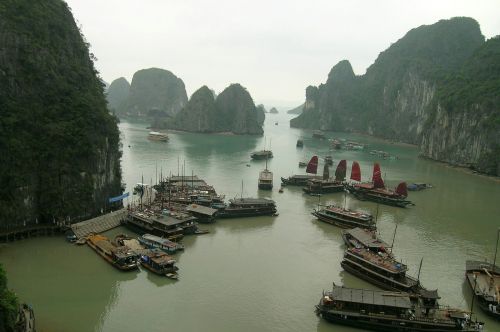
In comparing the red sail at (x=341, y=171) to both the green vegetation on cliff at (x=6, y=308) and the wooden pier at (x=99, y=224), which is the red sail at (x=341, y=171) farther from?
the green vegetation on cliff at (x=6, y=308)

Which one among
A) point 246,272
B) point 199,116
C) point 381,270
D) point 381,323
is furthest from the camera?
point 199,116

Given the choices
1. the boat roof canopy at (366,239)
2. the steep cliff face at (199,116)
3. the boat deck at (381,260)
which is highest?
the steep cliff face at (199,116)

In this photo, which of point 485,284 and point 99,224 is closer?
point 485,284

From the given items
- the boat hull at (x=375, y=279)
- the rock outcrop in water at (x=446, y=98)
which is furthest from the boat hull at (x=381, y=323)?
the rock outcrop in water at (x=446, y=98)

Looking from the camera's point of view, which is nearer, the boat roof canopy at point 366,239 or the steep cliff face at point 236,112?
the boat roof canopy at point 366,239

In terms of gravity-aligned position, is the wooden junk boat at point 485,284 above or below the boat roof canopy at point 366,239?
below

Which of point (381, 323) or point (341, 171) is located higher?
point (341, 171)

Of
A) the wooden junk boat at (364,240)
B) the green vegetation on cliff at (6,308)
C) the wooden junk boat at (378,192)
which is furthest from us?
the wooden junk boat at (378,192)

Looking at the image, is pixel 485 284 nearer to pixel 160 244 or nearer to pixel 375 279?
pixel 375 279

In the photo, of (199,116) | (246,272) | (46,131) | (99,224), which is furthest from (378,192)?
(199,116)
